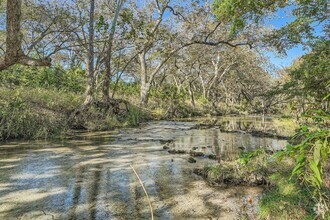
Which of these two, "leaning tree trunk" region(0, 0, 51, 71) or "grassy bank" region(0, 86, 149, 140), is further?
"grassy bank" region(0, 86, 149, 140)

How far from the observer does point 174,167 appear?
596 centimetres

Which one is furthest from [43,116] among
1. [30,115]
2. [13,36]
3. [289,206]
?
[289,206]

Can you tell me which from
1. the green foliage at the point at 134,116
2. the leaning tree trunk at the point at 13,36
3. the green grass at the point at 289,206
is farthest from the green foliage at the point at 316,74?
the green foliage at the point at 134,116

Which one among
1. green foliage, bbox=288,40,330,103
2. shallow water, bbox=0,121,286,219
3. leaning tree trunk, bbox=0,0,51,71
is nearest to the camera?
shallow water, bbox=0,121,286,219

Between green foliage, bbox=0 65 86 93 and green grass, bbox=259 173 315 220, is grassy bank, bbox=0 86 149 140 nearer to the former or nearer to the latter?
green foliage, bbox=0 65 86 93

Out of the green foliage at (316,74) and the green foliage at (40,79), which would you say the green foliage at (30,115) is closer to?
the green foliage at (40,79)

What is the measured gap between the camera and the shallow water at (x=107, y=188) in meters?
3.57

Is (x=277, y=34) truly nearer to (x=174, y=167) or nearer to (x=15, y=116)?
(x=174, y=167)

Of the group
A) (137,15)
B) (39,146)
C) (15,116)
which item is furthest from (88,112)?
(137,15)

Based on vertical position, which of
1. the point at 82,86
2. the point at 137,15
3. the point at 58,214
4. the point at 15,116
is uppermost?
the point at 137,15

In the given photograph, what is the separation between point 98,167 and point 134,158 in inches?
46.0

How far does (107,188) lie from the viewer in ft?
14.9

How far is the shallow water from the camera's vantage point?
357 centimetres

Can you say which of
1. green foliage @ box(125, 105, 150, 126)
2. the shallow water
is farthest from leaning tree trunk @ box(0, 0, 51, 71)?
green foliage @ box(125, 105, 150, 126)
